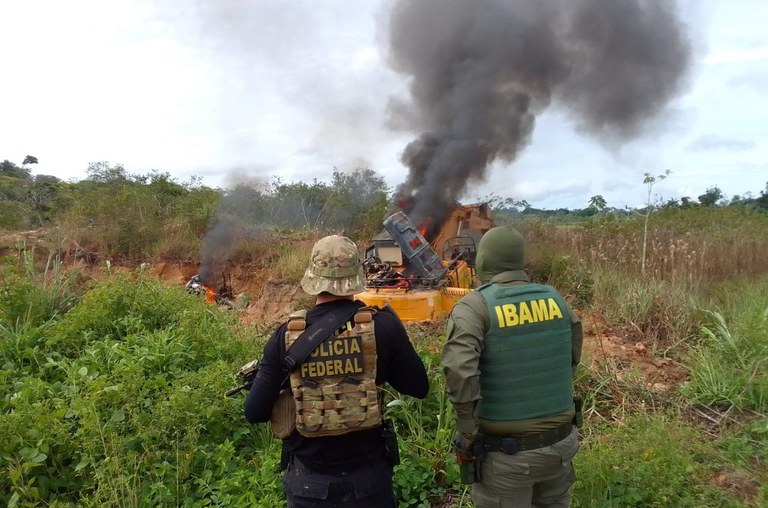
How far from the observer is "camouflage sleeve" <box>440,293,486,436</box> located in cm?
220

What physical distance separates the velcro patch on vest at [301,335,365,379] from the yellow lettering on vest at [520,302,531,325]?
79 centimetres

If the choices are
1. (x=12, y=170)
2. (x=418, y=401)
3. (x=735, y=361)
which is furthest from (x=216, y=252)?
(x=12, y=170)

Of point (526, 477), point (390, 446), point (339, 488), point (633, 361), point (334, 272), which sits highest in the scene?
point (334, 272)

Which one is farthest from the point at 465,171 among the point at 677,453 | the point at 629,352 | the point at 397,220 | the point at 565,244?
the point at 677,453

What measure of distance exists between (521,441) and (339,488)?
873 mm

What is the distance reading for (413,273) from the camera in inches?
310

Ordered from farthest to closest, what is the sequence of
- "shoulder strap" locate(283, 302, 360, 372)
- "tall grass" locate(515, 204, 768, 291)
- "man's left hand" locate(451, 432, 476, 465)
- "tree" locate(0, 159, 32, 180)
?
"tree" locate(0, 159, 32, 180) < "tall grass" locate(515, 204, 768, 291) < "man's left hand" locate(451, 432, 476, 465) < "shoulder strap" locate(283, 302, 360, 372)

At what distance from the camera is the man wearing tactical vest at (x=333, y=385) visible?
80.8 inches

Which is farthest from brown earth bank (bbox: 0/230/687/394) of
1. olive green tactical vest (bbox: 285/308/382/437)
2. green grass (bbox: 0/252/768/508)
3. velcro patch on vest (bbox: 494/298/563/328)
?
olive green tactical vest (bbox: 285/308/382/437)

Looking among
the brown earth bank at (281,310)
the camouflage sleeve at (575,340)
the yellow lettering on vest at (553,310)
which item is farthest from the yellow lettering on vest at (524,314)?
the brown earth bank at (281,310)

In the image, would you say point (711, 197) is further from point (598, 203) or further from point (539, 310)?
point (539, 310)

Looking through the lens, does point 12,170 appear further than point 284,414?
Yes

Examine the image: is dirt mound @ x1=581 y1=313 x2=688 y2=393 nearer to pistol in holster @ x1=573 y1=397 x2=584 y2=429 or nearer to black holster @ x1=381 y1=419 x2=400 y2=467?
pistol in holster @ x1=573 y1=397 x2=584 y2=429

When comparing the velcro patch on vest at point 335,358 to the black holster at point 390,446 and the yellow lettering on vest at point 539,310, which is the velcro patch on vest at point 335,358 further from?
the yellow lettering on vest at point 539,310
